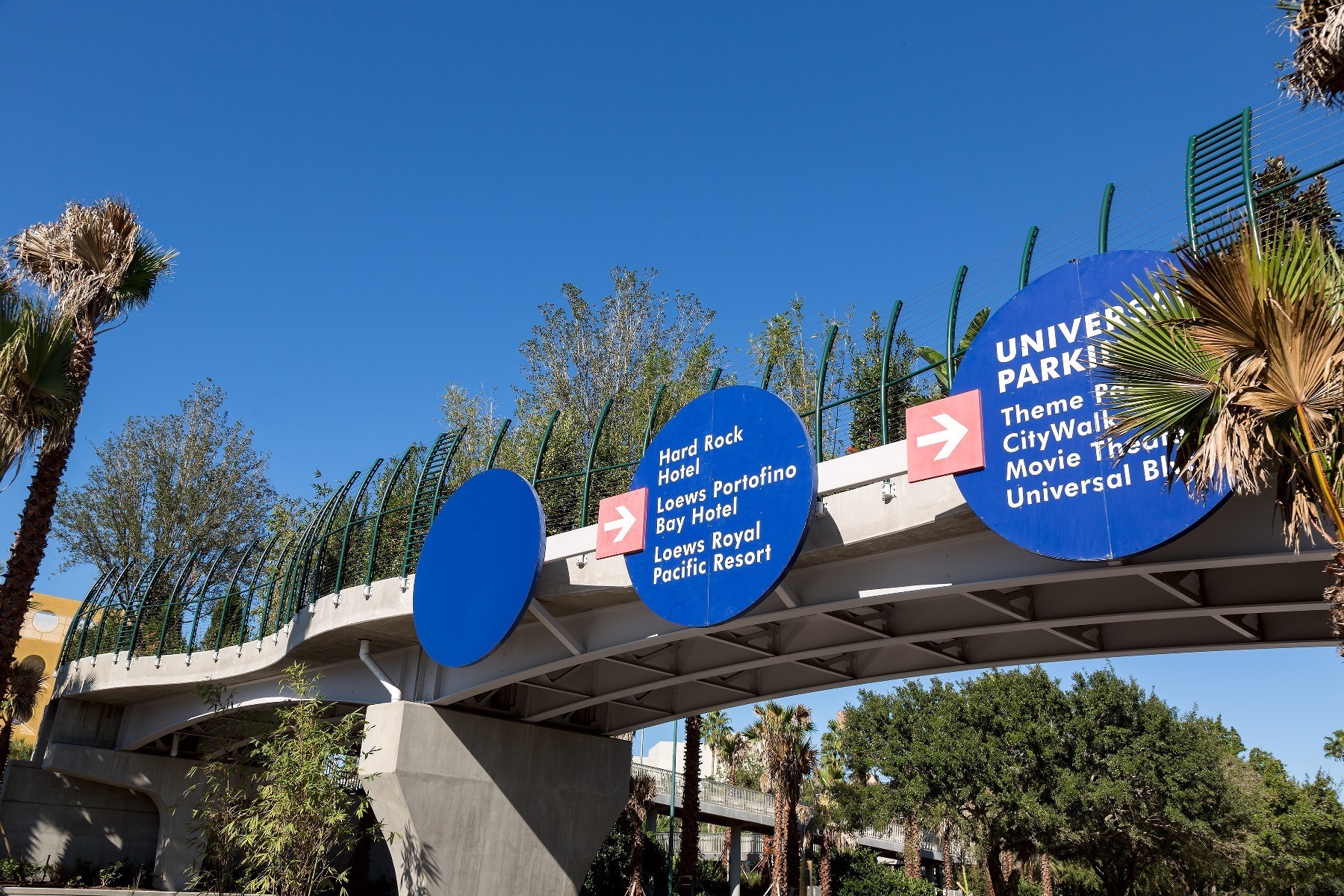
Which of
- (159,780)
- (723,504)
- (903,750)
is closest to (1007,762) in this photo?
(903,750)

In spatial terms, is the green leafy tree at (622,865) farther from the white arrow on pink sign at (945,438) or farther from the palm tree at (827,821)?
the white arrow on pink sign at (945,438)

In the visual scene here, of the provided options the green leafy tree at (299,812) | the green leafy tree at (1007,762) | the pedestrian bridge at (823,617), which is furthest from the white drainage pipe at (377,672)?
the green leafy tree at (1007,762)

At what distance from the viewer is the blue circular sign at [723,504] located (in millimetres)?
14961

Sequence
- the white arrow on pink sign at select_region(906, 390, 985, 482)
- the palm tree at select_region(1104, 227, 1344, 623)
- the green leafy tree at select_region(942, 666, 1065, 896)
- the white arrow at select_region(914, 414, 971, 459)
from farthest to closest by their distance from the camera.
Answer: the green leafy tree at select_region(942, 666, 1065, 896), the white arrow at select_region(914, 414, 971, 459), the white arrow on pink sign at select_region(906, 390, 985, 482), the palm tree at select_region(1104, 227, 1344, 623)

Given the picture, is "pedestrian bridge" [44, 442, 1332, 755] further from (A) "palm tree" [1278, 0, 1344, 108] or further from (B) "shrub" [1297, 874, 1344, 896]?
(B) "shrub" [1297, 874, 1344, 896]

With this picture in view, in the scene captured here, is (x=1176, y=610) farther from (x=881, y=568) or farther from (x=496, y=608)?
(x=496, y=608)

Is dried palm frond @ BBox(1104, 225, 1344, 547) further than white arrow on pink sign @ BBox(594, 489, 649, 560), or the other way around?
white arrow on pink sign @ BBox(594, 489, 649, 560)

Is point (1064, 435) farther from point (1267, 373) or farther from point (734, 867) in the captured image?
point (734, 867)

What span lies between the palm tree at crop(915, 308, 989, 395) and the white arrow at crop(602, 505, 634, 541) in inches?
225

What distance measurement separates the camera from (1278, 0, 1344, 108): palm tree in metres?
9.62

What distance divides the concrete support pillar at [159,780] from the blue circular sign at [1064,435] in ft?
111

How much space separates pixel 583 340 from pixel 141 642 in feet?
68.6

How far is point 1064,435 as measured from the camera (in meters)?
12.5

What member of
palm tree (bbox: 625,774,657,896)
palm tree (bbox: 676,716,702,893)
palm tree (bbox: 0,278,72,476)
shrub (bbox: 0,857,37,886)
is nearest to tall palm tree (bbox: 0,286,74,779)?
palm tree (bbox: 0,278,72,476)
